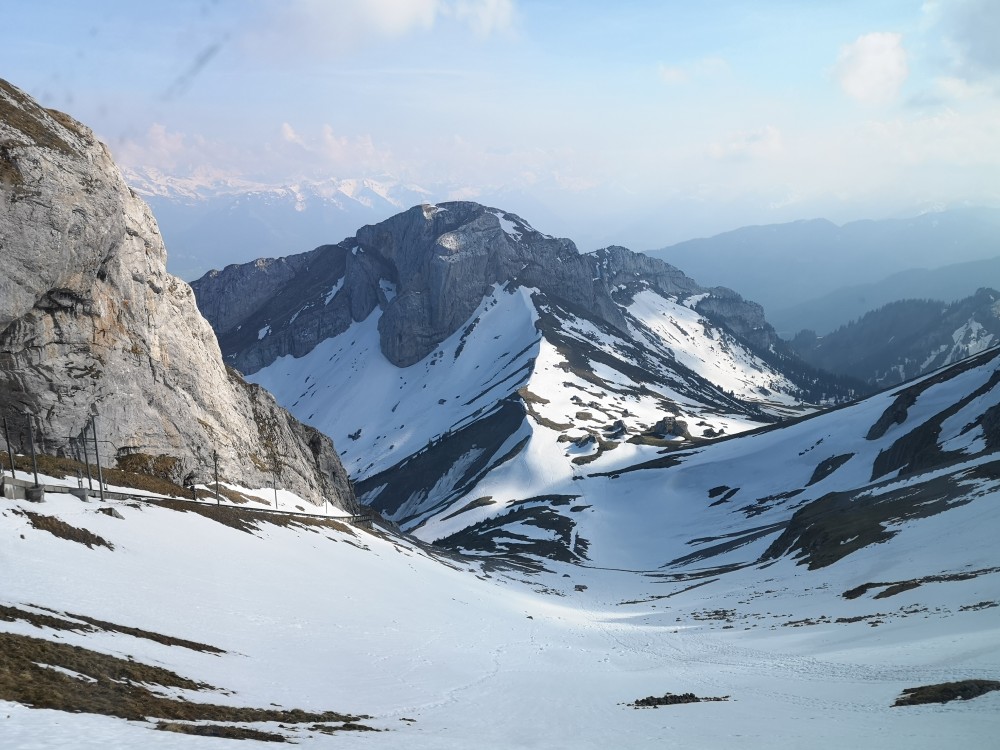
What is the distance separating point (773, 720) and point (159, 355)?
214 feet

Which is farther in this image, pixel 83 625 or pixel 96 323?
pixel 96 323

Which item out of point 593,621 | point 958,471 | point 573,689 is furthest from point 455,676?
point 958,471

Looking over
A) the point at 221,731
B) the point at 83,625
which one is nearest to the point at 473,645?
the point at 83,625

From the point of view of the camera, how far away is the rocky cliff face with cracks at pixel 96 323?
5559 cm

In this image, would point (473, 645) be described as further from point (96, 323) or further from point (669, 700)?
point (96, 323)

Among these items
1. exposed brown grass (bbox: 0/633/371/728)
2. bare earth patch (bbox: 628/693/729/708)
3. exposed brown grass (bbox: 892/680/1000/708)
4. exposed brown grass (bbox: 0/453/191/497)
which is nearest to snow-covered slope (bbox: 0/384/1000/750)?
exposed brown grass (bbox: 0/633/371/728)

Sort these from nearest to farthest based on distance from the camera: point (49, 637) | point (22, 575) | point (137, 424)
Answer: point (49, 637)
point (22, 575)
point (137, 424)

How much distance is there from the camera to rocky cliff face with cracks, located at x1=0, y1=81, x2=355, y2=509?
182 feet

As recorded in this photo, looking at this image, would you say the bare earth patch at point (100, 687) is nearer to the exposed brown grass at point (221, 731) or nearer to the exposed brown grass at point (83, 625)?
the exposed brown grass at point (221, 731)

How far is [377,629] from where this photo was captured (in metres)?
38.9

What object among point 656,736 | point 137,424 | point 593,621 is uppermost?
point 137,424

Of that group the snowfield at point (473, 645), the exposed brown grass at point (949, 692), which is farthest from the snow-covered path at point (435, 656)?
the exposed brown grass at point (949, 692)

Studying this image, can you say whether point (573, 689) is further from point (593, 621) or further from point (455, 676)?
point (593, 621)

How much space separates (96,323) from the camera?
63.9 meters
